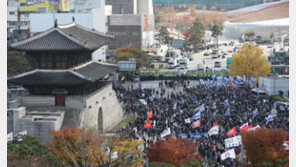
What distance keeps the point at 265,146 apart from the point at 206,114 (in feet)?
44.9

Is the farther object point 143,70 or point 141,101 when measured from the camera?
point 143,70

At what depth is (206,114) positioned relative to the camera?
156 ft

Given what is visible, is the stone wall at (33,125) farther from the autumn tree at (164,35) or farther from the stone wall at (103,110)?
the autumn tree at (164,35)

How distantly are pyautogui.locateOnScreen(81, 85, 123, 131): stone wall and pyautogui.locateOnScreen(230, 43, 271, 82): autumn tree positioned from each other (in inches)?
994

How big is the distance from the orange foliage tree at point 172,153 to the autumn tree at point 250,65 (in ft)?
135

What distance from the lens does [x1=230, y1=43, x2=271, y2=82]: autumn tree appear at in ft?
241

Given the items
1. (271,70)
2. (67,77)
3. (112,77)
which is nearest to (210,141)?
(67,77)

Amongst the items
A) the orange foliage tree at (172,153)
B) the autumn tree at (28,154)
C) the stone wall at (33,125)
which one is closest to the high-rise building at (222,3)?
the stone wall at (33,125)

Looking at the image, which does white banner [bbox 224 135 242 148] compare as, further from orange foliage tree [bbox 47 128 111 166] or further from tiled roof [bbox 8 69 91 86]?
tiled roof [bbox 8 69 91 86]

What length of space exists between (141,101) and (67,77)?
14.7m

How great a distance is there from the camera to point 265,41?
128 metres

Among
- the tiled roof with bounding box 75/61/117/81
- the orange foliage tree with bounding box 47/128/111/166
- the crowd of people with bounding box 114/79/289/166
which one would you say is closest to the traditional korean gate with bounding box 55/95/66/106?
the tiled roof with bounding box 75/61/117/81

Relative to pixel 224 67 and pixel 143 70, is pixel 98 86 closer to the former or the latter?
pixel 143 70

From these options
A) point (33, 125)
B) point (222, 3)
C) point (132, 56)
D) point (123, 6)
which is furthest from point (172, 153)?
point (222, 3)
